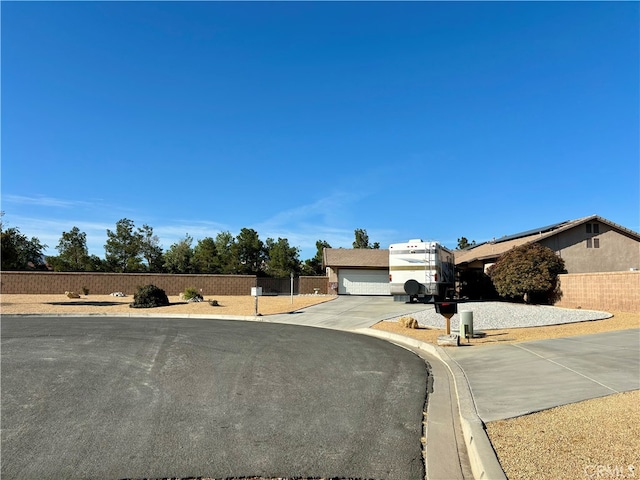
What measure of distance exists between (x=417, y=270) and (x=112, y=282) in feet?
90.9

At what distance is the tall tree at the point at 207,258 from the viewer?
5419 cm

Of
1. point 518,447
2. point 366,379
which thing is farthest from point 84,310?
point 518,447

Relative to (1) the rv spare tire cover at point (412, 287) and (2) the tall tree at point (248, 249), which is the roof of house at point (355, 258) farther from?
(1) the rv spare tire cover at point (412, 287)

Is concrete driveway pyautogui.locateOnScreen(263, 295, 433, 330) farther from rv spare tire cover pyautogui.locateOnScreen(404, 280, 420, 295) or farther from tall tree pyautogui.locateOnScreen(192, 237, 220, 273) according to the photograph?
tall tree pyautogui.locateOnScreen(192, 237, 220, 273)

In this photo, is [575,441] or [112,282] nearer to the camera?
[575,441]

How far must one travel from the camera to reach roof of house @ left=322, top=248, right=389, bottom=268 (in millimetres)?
41406

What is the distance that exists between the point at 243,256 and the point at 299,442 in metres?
51.8

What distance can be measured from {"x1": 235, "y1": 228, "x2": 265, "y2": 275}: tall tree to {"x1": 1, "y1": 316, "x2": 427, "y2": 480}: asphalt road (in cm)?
4357

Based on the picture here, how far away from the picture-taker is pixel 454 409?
670cm

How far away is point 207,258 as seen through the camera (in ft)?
178

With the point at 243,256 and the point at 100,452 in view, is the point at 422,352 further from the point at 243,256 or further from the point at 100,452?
the point at 243,256

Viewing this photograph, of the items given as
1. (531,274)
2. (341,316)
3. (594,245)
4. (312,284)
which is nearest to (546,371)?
(341,316)

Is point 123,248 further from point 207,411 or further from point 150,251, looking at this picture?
point 207,411

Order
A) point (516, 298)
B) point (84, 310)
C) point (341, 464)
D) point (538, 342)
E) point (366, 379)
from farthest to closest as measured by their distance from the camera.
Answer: point (516, 298), point (84, 310), point (538, 342), point (366, 379), point (341, 464)
